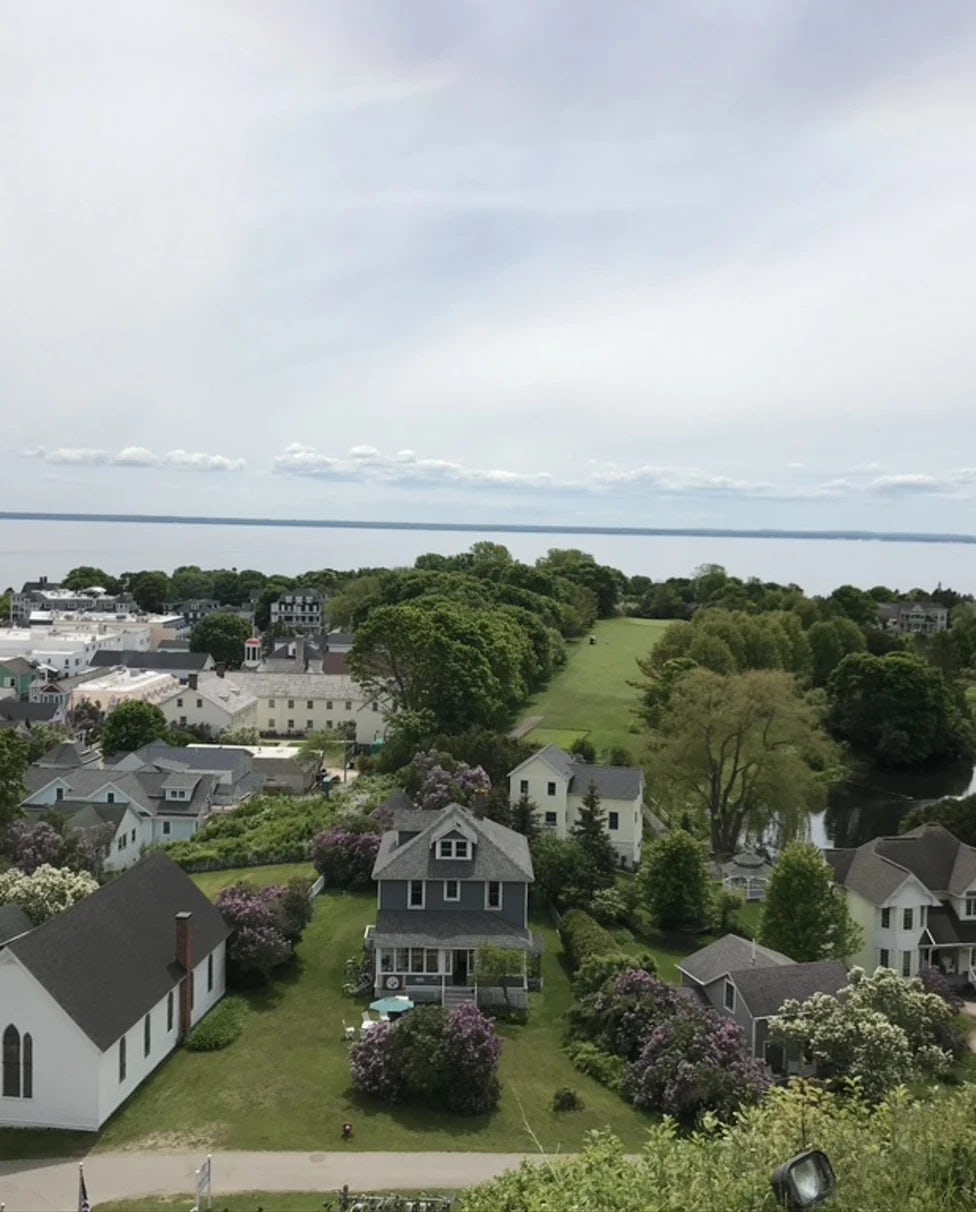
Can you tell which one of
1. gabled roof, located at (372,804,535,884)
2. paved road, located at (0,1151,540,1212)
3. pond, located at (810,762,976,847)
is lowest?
pond, located at (810,762,976,847)

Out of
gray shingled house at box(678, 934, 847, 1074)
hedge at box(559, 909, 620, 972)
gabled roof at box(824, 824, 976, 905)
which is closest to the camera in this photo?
gray shingled house at box(678, 934, 847, 1074)

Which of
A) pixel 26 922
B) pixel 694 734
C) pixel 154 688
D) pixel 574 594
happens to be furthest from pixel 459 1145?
pixel 574 594

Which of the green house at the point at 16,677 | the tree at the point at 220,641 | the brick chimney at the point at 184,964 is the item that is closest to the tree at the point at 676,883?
the brick chimney at the point at 184,964

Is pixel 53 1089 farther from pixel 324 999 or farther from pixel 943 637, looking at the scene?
pixel 943 637

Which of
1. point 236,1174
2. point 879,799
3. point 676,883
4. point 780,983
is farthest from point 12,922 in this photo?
point 879,799

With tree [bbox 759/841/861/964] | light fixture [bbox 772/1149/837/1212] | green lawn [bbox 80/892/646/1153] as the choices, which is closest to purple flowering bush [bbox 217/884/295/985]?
green lawn [bbox 80/892/646/1153]

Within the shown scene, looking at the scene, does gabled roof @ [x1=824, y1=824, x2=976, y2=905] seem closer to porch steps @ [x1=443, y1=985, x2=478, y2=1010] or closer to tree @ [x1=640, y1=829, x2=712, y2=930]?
tree @ [x1=640, y1=829, x2=712, y2=930]

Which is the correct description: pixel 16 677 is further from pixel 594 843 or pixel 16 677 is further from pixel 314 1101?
pixel 314 1101
